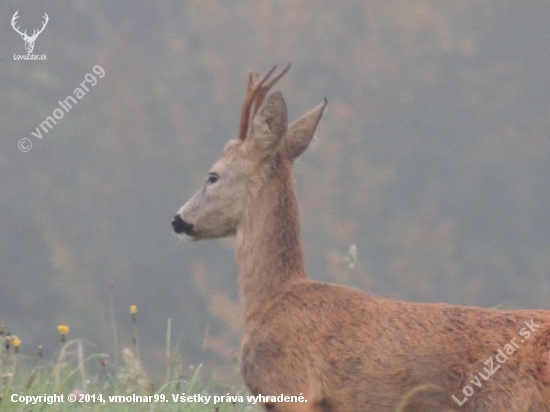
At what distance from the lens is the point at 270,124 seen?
17.4ft

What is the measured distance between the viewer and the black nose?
17.9 ft

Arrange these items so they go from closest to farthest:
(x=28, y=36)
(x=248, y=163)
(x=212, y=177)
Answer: (x=248, y=163), (x=212, y=177), (x=28, y=36)

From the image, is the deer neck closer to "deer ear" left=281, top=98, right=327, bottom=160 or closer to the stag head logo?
"deer ear" left=281, top=98, right=327, bottom=160

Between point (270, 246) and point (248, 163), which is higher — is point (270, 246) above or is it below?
below

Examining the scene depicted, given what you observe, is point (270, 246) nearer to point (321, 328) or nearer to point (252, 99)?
point (321, 328)

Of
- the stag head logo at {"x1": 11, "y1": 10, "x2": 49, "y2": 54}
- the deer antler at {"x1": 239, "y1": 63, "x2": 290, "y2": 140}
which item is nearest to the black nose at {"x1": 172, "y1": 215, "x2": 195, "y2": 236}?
the deer antler at {"x1": 239, "y1": 63, "x2": 290, "y2": 140}

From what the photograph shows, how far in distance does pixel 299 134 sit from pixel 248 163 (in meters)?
0.31

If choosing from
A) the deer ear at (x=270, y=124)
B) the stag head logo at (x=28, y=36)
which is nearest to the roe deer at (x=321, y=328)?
the deer ear at (x=270, y=124)

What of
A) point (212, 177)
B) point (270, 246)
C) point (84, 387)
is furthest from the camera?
point (212, 177)

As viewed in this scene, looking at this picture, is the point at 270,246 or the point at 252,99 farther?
the point at 252,99

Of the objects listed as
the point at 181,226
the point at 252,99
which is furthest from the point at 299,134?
the point at 181,226

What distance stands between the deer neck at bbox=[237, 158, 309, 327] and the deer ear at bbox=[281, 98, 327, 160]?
0.40ft

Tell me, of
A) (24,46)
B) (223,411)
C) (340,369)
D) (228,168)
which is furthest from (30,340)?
(340,369)

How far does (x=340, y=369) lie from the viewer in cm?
459
